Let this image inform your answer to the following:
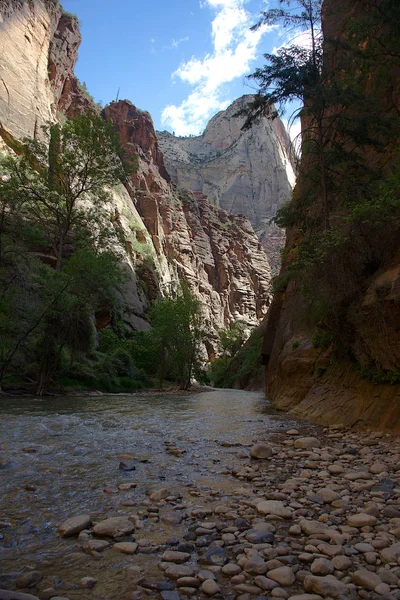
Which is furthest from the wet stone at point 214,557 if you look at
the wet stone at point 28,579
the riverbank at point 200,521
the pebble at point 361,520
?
the pebble at point 361,520

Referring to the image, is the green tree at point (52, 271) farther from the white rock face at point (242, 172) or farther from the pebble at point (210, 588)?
the white rock face at point (242, 172)

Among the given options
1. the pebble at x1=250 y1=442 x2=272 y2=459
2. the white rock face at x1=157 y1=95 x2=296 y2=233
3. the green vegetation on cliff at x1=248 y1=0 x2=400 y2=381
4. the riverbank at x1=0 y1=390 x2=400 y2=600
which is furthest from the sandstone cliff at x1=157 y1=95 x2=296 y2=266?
the riverbank at x1=0 y1=390 x2=400 y2=600

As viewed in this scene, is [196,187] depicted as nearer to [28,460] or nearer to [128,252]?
[128,252]

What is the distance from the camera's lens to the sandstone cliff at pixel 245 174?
130125 millimetres

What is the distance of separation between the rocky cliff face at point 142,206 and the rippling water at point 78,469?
26.7 meters

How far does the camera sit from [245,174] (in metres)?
136

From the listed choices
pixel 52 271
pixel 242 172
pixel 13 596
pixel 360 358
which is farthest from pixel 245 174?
pixel 13 596

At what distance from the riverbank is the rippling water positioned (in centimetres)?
2

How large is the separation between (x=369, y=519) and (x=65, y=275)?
1640cm

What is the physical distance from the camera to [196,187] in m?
128

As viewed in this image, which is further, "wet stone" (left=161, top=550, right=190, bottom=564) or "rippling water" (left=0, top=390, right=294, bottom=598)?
"rippling water" (left=0, top=390, right=294, bottom=598)

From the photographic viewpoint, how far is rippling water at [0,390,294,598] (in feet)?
9.12

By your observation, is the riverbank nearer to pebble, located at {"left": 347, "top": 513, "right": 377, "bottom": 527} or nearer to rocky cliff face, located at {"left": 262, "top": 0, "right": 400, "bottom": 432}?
pebble, located at {"left": 347, "top": 513, "right": 377, "bottom": 527}

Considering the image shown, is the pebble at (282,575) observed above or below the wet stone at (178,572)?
above
